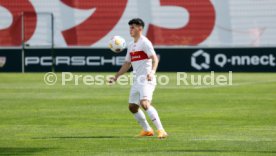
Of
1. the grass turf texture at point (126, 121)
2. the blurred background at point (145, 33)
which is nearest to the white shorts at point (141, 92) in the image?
the grass turf texture at point (126, 121)

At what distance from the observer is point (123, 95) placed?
2664cm

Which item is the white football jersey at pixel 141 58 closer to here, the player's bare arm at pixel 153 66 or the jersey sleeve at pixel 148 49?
the jersey sleeve at pixel 148 49

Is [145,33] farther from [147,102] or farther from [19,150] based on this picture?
[19,150]

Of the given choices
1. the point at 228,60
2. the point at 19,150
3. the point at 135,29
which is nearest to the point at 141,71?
the point at 135,29

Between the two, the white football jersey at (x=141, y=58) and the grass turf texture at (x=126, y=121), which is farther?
the white football jersey at (x=141, y=58)

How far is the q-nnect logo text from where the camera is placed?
41.9m

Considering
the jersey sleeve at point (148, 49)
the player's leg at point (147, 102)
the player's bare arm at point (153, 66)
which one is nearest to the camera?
the player's bare arm at point (153, 66)

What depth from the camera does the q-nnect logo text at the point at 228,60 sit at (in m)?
41.9

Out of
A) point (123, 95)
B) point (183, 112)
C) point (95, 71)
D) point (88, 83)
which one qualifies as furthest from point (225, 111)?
point (95, 71)

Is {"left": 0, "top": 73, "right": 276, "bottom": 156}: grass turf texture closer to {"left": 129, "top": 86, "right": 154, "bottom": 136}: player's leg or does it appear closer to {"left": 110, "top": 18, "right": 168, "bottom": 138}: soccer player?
{"left": 129, "top": 86, "right": 154, "bottom": 136}: player's leg

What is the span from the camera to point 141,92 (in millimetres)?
15422

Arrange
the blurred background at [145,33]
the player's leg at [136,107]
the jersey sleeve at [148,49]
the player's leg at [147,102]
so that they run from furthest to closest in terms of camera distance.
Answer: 1. the blurred background at [145,33]
2. the player's leg at [136,107]
3. the jersey sleeve at [148,49]
4. the player's leg at [147,102]

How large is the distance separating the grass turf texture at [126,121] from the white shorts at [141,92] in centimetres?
68

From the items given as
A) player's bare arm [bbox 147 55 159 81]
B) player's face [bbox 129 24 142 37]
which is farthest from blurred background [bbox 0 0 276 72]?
player's bare arm [bbox 147 55 159 81]
